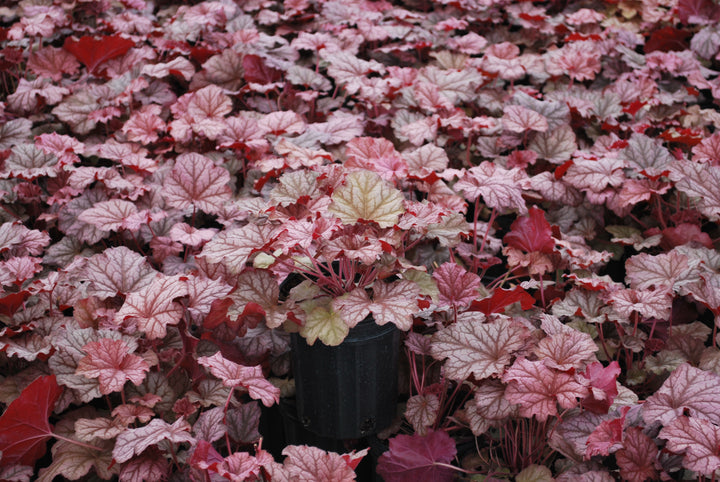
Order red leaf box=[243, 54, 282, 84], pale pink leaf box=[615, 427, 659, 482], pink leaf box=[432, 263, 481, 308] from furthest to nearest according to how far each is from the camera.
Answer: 1. red leaf box=[243, 54, 282, 84]
2. pink leaf box=[432, 263, 481, 308]
3. pale pink leaf box=[615, 427, 659, 482]

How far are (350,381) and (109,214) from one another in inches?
45.4

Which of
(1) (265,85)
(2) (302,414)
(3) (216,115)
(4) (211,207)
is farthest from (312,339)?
(1) (265,85)

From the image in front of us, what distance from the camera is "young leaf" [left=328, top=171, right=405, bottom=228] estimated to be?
5.74 feet

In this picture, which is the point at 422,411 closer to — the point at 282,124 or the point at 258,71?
the point at 282,124

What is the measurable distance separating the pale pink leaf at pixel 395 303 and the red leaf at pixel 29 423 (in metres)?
0.88

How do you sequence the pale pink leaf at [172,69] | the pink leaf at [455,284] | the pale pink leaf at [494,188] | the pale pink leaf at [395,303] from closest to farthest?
the pale pink leaf at [395,303] < the pink leaf at [455,284] < the pale pink leaf at [494,188] < the pale pink leaf at [172,69]

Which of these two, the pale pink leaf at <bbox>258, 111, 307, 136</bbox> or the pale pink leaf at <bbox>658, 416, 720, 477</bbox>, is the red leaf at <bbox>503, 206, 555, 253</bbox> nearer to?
the pale pink leaf at <bbox>658, 416, 720, 477</bbox>

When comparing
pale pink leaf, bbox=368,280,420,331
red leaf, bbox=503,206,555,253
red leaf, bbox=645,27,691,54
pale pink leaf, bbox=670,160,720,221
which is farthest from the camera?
red leaf, bbox=645,27,691,54

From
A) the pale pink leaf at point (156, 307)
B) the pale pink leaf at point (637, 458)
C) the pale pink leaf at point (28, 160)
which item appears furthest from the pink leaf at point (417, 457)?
the pale pink leaf at point (28, 160)

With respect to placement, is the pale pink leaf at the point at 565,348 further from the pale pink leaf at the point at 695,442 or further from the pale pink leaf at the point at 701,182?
the pale pink leaf at the point at 701,182

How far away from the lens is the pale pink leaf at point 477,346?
1.64 meters

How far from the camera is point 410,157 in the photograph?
8.25 ft

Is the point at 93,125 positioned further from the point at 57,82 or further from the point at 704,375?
the point at 704,375

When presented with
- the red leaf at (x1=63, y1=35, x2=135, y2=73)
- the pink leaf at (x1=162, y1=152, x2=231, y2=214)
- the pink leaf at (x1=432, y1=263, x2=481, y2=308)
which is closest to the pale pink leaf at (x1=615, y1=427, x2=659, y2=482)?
the pink leaf at (x1=432, y1=263, x2=481, y2=308)
